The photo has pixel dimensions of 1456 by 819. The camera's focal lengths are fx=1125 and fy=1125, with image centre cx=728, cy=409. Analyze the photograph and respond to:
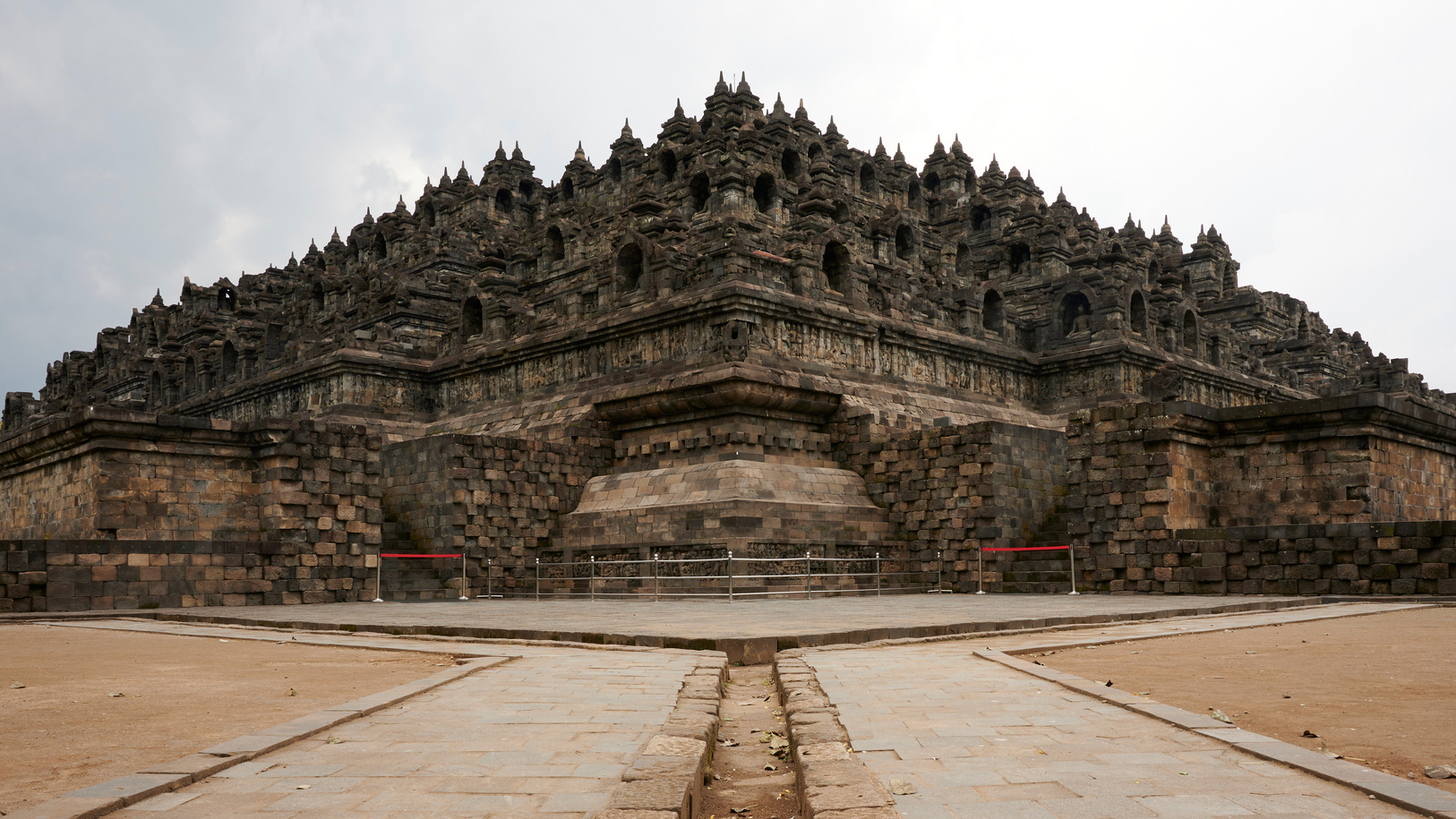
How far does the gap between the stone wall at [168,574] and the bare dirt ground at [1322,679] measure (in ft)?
45.1

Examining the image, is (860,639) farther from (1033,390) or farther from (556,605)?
(1033,390)

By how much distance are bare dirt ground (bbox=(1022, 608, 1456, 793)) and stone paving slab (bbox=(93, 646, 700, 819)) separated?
10.8 ft

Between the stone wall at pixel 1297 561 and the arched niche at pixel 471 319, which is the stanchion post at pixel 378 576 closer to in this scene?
the arched niche at pixel 471 319

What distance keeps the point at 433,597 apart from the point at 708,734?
17452 mm

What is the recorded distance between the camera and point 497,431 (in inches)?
1107

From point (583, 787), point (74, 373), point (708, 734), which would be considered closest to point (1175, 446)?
point (708, 734)

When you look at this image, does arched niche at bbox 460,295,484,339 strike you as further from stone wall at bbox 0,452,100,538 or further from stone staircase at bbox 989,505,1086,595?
stone staircase at bbox 989,505,1086,595

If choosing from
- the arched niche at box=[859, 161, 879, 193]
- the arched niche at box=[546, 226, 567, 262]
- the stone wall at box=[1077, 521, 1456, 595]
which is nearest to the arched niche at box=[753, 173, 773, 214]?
the arched niche at box=[546, 226, 567, 262]

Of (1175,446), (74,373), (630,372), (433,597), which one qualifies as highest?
(74,373)

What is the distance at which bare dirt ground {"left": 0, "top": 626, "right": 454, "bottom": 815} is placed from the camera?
5.01 meters

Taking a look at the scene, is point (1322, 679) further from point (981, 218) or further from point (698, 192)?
point (981, 218)

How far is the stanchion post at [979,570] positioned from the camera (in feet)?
69.9

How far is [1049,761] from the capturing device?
16.3 ft

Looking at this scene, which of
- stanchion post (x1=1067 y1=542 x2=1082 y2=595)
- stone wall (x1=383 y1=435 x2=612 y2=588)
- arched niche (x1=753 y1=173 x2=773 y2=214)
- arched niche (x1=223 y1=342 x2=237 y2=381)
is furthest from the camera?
arched niche (x1=223 y1=342 x2=237 y2=381)
